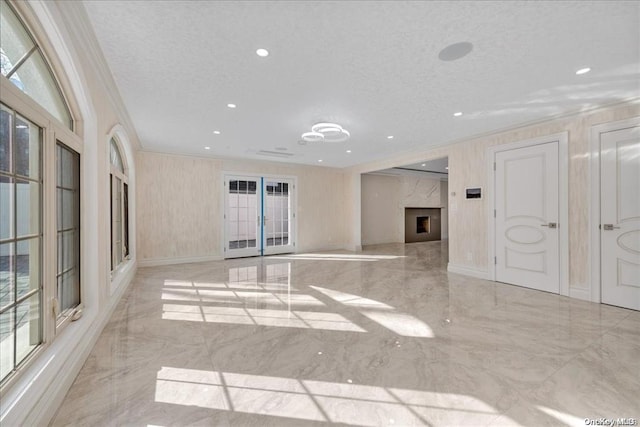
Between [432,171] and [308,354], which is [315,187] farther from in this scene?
[308,354]

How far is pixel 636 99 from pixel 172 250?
324 inches

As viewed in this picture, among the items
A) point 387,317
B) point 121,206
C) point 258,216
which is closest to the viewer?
point 387,317

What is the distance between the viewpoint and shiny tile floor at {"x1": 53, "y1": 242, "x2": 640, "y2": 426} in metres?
1.71

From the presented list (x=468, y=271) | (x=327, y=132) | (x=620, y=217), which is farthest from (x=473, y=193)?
(x=327, y=132)

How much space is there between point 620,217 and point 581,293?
1.13m

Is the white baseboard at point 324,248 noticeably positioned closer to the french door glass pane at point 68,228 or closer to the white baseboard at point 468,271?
the white baseboard at point 468,271

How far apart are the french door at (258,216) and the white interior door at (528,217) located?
17.0 feet

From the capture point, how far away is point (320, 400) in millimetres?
1807

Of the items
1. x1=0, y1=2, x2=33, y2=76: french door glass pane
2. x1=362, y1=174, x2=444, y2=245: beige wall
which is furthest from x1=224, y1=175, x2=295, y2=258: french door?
x1=0, y1=2, x2=33, y2=76: french door glass pane

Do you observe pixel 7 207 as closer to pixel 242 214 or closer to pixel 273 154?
pixel 273 154

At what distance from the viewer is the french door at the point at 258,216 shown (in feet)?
23.8

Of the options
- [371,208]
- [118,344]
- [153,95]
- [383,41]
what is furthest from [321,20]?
[371,208]

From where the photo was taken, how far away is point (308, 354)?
7.86 ft

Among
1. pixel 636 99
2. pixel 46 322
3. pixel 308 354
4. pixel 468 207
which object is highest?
pixel 636 99
